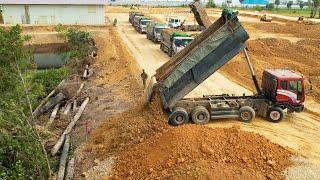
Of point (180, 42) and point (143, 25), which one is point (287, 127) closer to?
point (180, 42)

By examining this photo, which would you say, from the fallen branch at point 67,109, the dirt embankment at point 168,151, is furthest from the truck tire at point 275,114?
the fallen branch at point 67,109

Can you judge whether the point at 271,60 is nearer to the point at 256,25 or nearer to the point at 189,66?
the point at 189,66

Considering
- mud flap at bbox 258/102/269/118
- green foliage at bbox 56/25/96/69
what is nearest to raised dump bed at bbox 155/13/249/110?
mud flap at bbox 258/102/269/118

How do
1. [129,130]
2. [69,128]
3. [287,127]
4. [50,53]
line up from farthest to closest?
1. [50,53]
2. [69,128]
3. [287,127]
4. [129,130]

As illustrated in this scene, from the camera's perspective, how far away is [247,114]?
58.1ft

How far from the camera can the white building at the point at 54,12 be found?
47625mm

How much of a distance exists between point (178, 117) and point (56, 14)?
3567 centimetres

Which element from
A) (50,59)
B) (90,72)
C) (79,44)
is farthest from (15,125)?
(50,59)

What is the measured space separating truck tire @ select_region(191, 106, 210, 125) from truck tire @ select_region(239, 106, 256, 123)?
62.5 inches

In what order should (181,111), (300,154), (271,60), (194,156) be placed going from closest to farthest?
(194,156) < (300,154) < (181,111) < (271,60)

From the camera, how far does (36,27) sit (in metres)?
45.5

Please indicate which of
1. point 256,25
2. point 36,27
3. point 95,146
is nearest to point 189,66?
point 95,146

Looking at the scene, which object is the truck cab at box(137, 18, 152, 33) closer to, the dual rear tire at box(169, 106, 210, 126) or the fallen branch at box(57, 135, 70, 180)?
the dual rear tire at box(169, 106, 210, 126)

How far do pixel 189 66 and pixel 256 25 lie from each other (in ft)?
152
